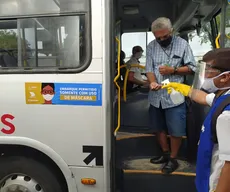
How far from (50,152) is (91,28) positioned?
103 centimetres

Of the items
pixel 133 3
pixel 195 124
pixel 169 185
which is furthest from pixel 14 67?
pixel 133 3

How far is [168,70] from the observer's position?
2.66 metres

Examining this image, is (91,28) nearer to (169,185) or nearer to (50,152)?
(50,152)

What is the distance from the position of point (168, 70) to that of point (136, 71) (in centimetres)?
154

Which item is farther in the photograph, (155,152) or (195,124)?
(155,152)

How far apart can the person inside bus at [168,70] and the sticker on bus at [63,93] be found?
Answer: 0.75 meters

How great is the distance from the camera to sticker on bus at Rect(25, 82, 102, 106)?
2.10 m

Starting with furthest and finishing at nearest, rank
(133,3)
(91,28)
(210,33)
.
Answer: (133,3)
(210,33)
(91,28)

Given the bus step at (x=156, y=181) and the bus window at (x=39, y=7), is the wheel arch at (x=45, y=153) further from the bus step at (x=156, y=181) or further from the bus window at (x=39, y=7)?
the bus window at (x=39, y=7)

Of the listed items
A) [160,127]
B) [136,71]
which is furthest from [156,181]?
[136,71]

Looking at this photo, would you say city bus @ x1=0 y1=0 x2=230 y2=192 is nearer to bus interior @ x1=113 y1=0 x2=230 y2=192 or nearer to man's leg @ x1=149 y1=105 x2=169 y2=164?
bus interior @ x1=113 y1=0 x2=230 y2=192

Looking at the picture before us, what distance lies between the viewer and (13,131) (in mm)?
2221

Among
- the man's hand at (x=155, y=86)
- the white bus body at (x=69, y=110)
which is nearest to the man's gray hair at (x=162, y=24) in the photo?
the man's hand at (x=155, y=86)

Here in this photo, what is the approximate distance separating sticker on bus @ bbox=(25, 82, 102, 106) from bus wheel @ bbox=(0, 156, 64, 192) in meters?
0.54
